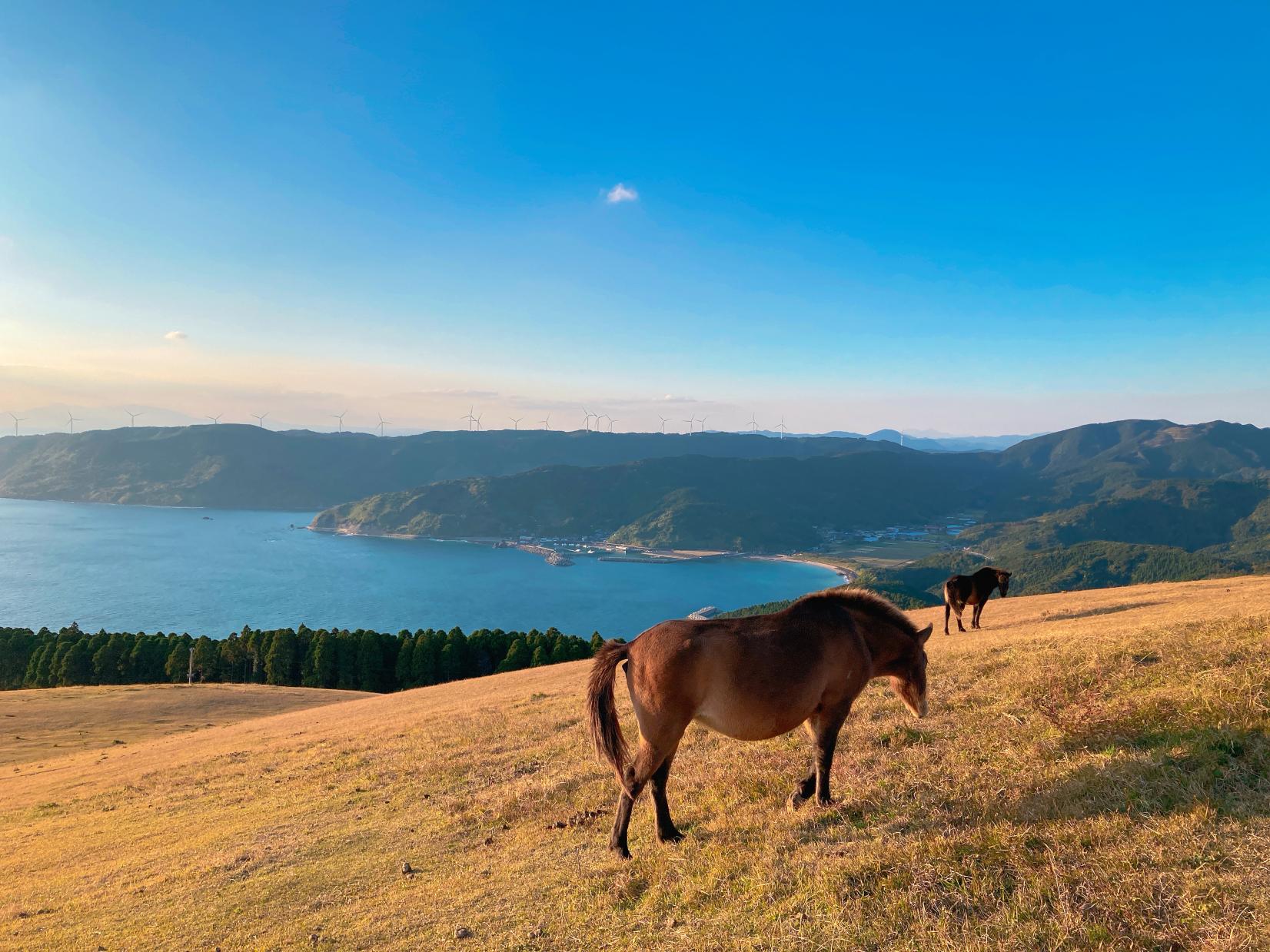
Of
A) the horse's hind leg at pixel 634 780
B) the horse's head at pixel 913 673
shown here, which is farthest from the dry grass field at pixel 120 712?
the horse's head at pixel 913 673

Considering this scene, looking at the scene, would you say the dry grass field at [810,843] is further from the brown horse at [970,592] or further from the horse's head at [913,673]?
the brown horse at [970,592]

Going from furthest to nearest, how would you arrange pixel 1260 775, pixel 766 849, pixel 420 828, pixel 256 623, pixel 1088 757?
pixel 256 623 → pixel 420 828 → pixel 1088 757 → pixel 766 849 → pixel 1260 775

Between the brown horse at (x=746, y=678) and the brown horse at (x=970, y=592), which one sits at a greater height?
the brown horse at (x=746, y=678)

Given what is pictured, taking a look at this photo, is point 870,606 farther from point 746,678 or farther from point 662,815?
point 662,815

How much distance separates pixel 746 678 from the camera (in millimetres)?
6438

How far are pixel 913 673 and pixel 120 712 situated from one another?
1796 inches

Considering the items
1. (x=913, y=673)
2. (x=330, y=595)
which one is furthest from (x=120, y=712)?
(x=330, y=595)

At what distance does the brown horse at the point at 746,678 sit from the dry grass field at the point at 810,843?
815 millimetres

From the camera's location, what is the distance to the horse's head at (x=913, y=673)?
298 inches

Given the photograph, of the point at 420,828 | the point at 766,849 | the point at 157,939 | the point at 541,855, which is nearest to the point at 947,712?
the point at 766,849

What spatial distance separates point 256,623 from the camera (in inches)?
5074

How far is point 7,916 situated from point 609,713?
9371 millimetres

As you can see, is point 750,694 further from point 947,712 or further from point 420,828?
point 420,828

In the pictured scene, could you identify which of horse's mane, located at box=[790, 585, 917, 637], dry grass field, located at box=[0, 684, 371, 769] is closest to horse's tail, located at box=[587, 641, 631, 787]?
horse's mane, located at box=[790, 585, 917, 637]
